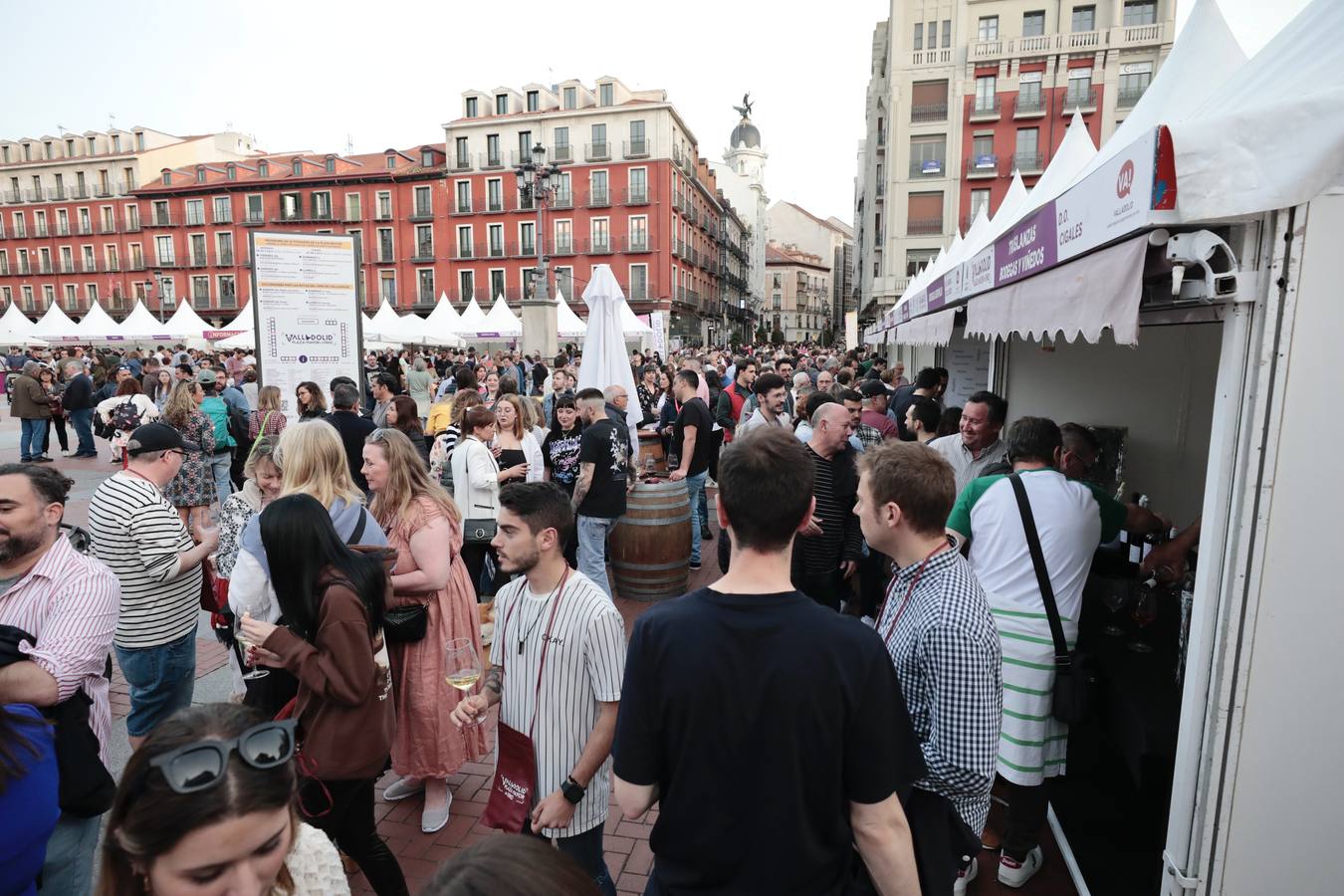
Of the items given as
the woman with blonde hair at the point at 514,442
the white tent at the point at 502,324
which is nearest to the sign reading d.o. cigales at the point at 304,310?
the woman with blonde hair at the point at 514,442

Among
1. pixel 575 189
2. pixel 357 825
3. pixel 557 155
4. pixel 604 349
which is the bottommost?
pixel 357 825

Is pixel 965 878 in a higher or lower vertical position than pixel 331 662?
lower

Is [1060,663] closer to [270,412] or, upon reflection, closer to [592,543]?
[592,543]

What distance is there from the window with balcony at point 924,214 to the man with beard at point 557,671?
3901cm

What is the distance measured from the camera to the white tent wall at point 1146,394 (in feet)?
16.5

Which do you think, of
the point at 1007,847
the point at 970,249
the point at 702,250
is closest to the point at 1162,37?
the point at 702,250

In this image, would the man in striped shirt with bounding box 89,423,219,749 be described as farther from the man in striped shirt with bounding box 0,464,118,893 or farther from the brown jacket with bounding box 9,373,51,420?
the brown jacket with bounding box 9,373,51,420

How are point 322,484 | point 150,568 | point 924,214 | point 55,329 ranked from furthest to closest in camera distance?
point 924,214 → point 55,329 → point 150,568 → point 322,484

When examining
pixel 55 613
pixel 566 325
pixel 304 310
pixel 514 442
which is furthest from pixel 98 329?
pixel 55 613

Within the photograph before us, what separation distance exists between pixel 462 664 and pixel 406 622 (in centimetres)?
102

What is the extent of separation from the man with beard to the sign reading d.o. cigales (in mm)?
5906

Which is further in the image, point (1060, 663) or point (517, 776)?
point (1060, 663)

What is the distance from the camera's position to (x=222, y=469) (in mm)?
9148

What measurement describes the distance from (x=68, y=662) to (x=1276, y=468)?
3761mm
